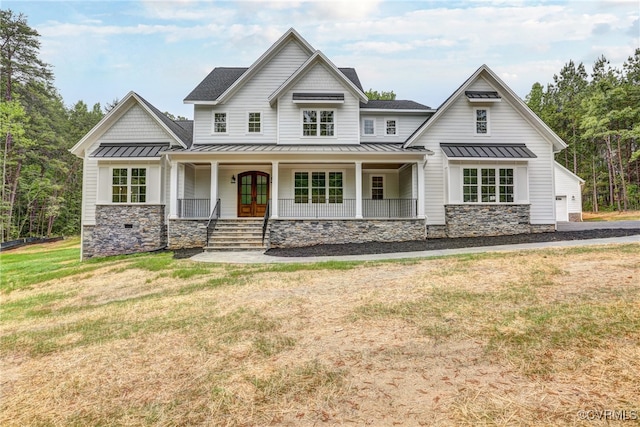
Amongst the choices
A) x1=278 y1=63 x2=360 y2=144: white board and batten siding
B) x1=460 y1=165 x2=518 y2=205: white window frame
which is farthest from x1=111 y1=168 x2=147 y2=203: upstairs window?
x1=460 y1=165 x2=518 y2=205: white window frame

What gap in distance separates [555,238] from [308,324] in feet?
37.9

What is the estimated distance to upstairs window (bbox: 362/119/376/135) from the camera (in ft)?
54.2

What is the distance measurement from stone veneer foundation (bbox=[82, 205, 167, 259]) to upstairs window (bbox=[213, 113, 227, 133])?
468 centimetres

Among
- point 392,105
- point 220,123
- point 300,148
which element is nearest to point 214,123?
point 220,123

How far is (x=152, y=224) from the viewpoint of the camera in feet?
46.0

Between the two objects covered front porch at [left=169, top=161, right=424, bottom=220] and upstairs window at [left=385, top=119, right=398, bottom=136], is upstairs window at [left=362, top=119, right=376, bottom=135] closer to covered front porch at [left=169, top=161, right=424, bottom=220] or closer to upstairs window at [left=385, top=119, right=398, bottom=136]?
upstairs window at [left=385, top=119, right=398, bottom=136]

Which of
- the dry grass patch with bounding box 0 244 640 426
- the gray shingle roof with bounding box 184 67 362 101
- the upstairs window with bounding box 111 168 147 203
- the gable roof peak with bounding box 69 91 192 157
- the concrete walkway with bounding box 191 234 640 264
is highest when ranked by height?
the gray shingle roof with bounding box 184 67 362 101

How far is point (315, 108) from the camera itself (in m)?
15.3

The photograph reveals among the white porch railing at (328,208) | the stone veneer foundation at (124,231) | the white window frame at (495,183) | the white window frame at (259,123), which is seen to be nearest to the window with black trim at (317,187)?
the white porch railing at (328,208)

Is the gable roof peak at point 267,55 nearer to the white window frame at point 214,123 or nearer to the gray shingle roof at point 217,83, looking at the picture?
the white window frame at point 214,123

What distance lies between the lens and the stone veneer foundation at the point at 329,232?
42.9ft

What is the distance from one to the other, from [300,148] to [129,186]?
25.7 feet

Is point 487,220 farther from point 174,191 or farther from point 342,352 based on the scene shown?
point 174,191

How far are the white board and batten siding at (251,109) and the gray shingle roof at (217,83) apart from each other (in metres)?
0.57
